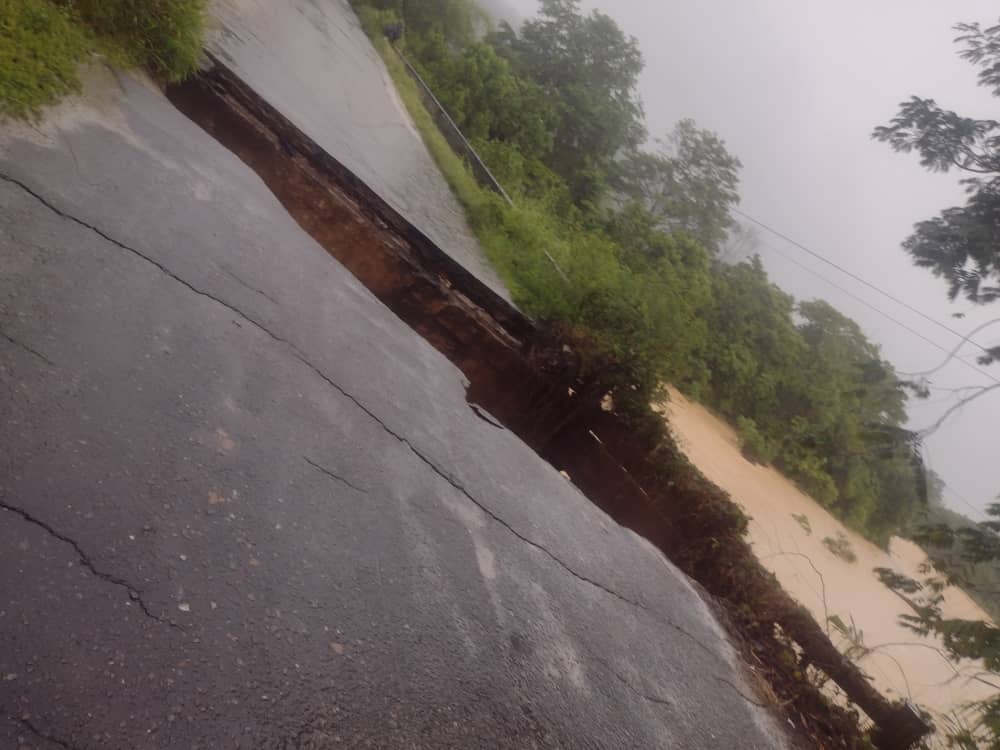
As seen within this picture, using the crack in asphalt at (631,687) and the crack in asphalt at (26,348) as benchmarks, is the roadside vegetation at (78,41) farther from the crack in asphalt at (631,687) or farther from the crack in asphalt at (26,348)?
the crack in asphalt at (631,687)

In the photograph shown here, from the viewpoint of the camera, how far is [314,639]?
79.2 inches

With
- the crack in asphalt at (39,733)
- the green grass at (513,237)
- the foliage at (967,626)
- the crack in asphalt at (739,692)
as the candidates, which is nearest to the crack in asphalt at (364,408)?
the crack in asphalt at (739,692)

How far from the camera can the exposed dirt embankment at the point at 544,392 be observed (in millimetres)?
4414

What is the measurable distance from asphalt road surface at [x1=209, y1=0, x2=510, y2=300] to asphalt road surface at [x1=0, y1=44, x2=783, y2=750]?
2460 millimetres

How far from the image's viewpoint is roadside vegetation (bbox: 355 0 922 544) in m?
16.7

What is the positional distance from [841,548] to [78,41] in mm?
22000

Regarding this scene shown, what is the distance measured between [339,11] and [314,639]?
16444 millimetres

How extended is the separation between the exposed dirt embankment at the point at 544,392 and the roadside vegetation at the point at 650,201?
5439 millimetres

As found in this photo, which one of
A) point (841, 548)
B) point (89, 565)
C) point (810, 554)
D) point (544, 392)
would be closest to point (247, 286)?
point (89, 565)

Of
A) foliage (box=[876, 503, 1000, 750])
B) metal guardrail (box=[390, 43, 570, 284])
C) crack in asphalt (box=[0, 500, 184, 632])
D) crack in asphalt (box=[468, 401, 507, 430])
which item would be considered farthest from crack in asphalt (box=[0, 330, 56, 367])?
metal guardrail (box=[390, 43, 570, 284])

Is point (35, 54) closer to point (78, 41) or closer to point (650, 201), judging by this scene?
point (78, 41)

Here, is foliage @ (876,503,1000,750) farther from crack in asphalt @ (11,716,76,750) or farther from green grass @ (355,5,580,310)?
crack in asphalt @ (11,716,76,750)

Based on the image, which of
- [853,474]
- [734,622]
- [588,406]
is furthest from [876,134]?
[853,474]

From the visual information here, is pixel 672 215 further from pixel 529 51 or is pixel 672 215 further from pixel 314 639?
pixel 314 639
